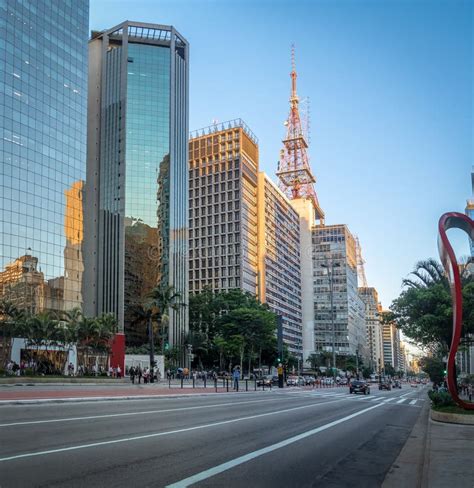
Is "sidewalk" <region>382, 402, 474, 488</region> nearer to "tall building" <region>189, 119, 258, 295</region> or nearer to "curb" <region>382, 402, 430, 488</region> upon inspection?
"curb" <region>382, 402, 430, 488</region>

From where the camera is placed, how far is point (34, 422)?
1535 cm

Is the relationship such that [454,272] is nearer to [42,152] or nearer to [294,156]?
[42,152]

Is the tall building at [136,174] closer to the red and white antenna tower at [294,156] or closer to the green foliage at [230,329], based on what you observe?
the green foliage at [230,329]

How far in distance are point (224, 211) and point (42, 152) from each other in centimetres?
6764

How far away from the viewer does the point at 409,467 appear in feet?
34.6

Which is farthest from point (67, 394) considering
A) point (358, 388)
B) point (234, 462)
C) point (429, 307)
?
point (358, 388)

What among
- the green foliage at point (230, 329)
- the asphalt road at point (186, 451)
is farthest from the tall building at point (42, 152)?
the asphalt road at point (186, 451)

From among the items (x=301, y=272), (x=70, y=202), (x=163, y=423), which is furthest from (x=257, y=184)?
(x=163, y=423)

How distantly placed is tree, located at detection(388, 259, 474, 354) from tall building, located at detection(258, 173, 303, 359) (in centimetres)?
11388

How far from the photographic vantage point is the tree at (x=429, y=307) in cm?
2703

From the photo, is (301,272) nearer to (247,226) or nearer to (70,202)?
(247,226)

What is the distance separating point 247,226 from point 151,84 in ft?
150

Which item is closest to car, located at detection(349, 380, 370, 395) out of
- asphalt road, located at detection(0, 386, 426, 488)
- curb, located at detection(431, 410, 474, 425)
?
curb, located at detection(431, 410, 474, 425)

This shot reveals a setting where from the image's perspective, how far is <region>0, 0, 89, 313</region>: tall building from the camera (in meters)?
74.8
